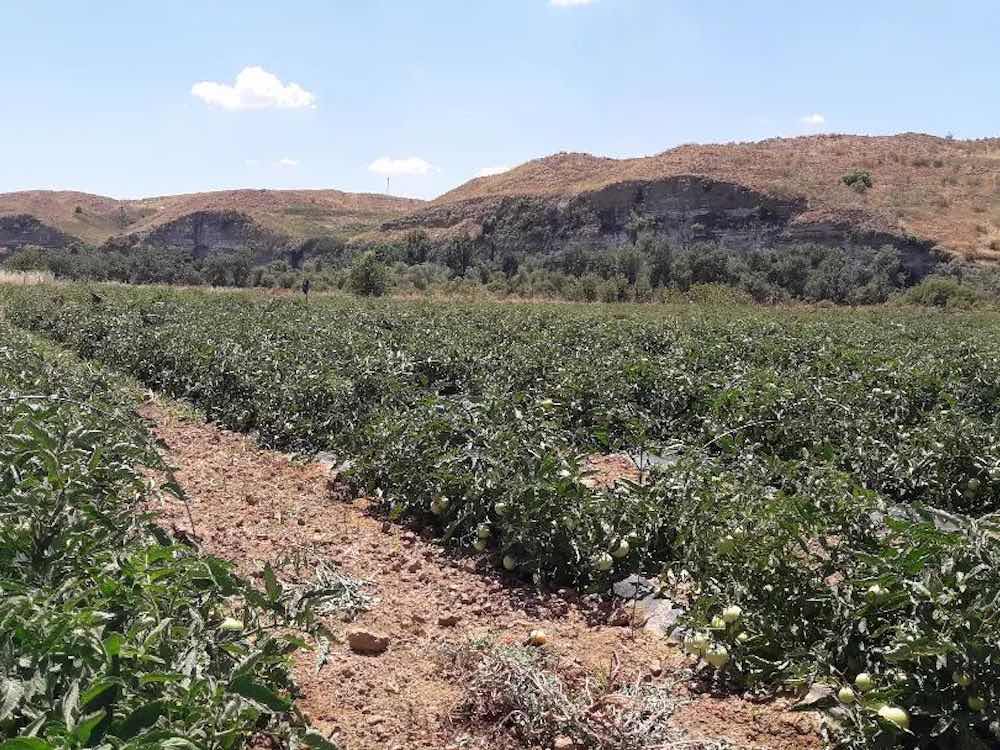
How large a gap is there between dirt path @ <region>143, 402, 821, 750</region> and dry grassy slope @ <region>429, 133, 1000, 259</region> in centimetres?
3926

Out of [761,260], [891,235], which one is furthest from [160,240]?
[891,235]

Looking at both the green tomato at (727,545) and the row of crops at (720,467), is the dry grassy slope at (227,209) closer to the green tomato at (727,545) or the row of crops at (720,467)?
the row of crops at (720,467)

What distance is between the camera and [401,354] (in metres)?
8.38

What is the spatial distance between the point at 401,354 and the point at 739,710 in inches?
234

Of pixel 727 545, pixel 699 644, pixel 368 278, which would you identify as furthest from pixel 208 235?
pixel 699 644

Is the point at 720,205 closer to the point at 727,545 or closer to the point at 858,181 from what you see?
the point at 858,181

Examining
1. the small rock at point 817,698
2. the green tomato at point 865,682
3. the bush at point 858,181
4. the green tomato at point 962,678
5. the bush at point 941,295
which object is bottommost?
the small rock at point 817,698

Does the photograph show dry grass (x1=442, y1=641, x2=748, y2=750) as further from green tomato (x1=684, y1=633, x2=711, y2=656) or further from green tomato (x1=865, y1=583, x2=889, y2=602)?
green tomato (x1=865, y1=583, x2=889, y2=602)

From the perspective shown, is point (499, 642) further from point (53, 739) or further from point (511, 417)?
point (53, 739)

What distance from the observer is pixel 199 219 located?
234 ft

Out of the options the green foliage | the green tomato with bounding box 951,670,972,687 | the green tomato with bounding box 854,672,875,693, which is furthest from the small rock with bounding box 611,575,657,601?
the green tomato with bounding box 951,670,972,687

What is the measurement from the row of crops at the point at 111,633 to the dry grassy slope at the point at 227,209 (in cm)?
6482

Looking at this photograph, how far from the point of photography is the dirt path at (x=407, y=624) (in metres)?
2.88

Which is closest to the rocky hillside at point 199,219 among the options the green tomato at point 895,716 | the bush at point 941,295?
the bush at point 941,295
